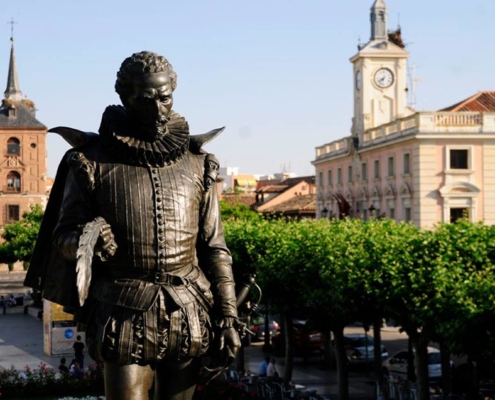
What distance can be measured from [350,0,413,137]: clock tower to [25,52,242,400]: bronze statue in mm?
53281

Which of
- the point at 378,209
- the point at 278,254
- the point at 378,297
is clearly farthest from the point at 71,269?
the point at 378,209

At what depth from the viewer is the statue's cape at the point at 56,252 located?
6.32m

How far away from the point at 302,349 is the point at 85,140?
31.5 meters

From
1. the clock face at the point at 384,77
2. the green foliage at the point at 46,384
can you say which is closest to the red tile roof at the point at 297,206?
the clock face at the point at 384,77

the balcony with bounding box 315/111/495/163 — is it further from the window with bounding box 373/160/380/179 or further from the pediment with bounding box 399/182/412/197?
the window with bounding box 373/160/380/179

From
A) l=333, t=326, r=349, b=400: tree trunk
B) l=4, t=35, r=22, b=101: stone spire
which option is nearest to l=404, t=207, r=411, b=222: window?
l=333, t=326, r=349, b=400: tree trunk

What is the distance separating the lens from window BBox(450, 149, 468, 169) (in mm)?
47772

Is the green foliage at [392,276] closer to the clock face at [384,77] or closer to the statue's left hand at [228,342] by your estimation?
the statue's left hand at [228,342]

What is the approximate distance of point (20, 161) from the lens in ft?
308

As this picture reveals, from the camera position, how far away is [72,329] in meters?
34.8

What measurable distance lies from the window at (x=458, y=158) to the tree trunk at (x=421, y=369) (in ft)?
84.3

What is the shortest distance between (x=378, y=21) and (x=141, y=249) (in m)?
56.5

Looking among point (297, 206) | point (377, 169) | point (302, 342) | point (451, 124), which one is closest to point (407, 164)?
point (451, 124)

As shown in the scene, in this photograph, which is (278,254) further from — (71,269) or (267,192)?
(267,192)
